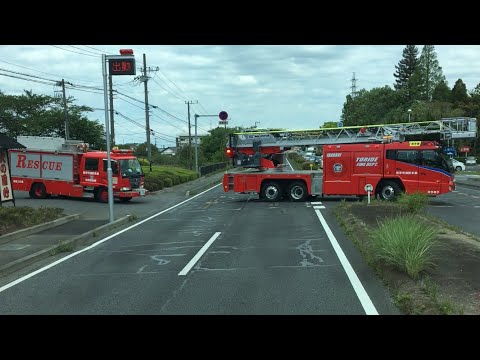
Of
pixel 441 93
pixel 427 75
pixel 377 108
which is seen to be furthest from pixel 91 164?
pixel 377 108

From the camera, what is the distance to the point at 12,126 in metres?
59.2

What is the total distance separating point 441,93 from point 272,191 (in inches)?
3255

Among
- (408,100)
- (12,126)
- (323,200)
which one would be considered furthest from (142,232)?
(408,100)

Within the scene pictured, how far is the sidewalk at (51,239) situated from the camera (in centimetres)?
1069

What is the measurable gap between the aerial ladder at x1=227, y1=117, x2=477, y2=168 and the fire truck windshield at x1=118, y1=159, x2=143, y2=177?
5.13 metres

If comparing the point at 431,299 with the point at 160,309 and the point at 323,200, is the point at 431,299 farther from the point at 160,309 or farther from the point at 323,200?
the point at 323,200

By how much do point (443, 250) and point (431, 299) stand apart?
3493 mm

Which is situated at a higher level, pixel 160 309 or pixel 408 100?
pixel 408 100

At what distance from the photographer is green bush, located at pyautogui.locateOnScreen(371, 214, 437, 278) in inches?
304

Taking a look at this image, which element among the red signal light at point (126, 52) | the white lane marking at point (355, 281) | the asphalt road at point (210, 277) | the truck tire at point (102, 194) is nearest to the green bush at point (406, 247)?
the asphalt road at point (210, 277)

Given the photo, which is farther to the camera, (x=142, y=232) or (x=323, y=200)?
(x=323, y=200)

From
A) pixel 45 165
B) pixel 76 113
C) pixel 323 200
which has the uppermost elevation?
pixel 76 113

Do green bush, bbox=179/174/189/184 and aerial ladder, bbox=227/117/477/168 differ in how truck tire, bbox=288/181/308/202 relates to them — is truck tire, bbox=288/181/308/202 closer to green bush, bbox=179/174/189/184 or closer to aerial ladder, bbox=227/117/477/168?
aerial ladder, bbox=227/117/477/168

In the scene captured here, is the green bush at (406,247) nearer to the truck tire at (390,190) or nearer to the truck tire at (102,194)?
the truck tire at (390,190)
